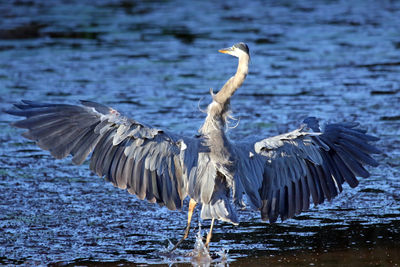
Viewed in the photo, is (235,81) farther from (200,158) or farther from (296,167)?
(296,167)

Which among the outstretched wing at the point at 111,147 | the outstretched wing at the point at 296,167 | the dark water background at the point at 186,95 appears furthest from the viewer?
the dark water background at the point at 186,95

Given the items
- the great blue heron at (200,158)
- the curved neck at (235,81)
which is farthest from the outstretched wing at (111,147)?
the curved neck at (235,81)

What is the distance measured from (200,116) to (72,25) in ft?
27.9

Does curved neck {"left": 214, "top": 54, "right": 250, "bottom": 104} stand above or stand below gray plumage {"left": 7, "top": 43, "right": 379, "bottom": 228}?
above

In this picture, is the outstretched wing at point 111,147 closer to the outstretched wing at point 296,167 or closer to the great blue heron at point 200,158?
the great blue heron at point 200,158

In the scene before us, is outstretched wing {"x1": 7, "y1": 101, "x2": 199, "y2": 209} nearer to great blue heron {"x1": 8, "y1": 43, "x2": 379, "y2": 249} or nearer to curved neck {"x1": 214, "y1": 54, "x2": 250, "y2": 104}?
great blue heron {"x1": 8, "y1": 43, "x2": 379, "y2": 249}

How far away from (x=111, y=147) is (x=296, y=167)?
5.84 feet

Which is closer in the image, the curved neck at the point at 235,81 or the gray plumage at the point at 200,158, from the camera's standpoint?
the gray plumage at the point at 200,158

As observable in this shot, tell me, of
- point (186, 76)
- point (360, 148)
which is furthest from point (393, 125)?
point (186, 76)

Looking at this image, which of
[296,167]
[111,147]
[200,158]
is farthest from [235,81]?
[111,147]

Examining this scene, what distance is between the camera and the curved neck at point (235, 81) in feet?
23.3

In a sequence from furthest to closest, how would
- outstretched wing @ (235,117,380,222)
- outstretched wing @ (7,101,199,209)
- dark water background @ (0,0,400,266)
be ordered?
1. dark water background @ (0,0,400,266)
2. outstretched wing @ (235,117,380,222)
3. outstretched wing @ (7,101,199,209)

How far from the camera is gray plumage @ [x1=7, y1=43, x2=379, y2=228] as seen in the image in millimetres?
6812

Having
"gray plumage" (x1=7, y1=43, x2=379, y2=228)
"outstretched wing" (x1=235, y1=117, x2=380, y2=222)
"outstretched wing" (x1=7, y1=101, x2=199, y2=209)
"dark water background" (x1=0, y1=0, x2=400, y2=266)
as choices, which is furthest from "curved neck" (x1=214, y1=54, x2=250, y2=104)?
Result: "dark water background" (x1=0, y1=0, x2=400, y2=266)
